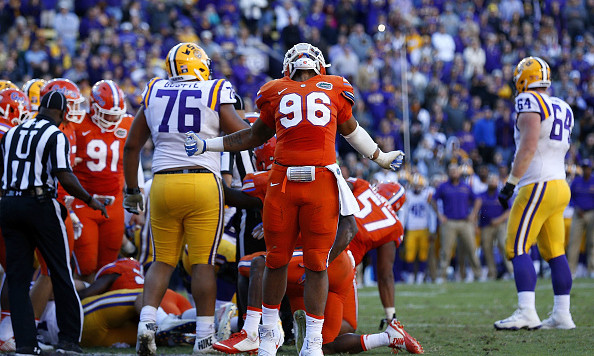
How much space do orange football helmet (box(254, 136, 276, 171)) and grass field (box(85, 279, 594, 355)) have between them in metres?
1.38

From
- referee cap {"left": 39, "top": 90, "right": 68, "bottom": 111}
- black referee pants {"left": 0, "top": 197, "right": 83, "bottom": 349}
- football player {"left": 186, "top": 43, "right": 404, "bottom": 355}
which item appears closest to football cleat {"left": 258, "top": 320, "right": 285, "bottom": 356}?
football player {"left": 186, "top": 43, "right": 404, "bottom": 355}

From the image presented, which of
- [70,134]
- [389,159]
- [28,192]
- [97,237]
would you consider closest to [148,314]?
[28,192]

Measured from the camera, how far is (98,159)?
7500 mm

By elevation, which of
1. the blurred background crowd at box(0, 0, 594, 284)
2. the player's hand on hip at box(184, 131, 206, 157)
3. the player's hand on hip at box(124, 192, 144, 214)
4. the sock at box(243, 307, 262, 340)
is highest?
the blurred background crowd at box(0, 0, 594, 284)

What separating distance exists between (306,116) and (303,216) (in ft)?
1.91

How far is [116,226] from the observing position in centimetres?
757

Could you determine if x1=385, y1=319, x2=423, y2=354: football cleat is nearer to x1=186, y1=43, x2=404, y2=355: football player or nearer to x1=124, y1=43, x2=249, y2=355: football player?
x1=186, y1=43, x2=404, y2=355: football player

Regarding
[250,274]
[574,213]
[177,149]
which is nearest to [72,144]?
[177,149]

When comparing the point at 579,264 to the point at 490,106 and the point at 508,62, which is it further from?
the point at 508,62

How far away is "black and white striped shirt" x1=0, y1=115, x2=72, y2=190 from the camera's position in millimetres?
5730

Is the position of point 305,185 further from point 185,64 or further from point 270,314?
point 185,64

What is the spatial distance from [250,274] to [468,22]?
1588cm

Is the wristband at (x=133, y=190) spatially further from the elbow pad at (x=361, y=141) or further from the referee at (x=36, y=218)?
the elbow pad at (x=361, y=141)

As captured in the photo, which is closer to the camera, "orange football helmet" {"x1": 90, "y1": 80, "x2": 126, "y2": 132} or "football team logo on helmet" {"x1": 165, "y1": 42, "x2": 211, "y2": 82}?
"football team logo on helmet" {"x1": 165, "y1": 42, "x2": 211, "y2": 82}
